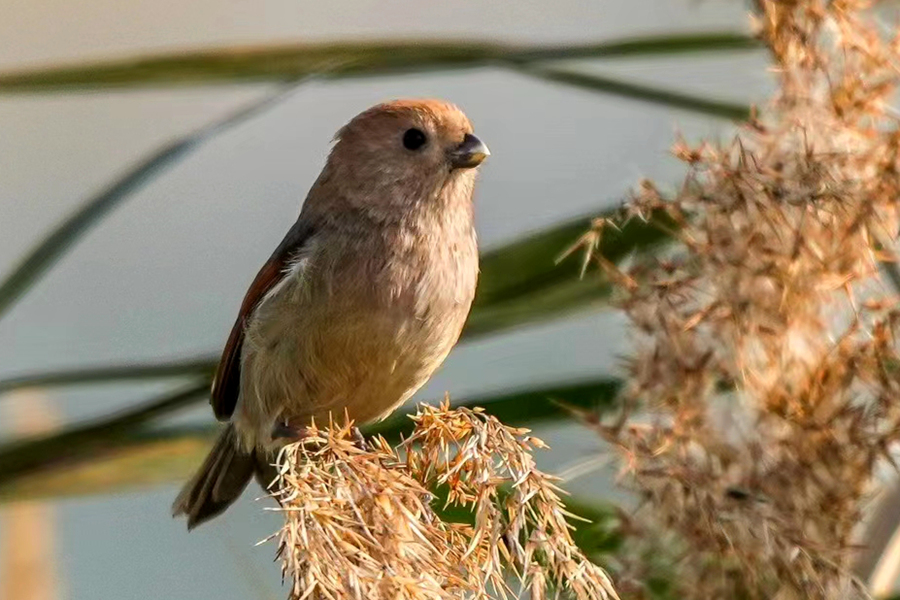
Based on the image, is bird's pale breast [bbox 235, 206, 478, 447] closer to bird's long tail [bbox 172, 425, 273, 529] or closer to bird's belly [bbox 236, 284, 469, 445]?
bird's belly [bbox 236, 284, 469, 445]

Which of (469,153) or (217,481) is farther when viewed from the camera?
(217,481)

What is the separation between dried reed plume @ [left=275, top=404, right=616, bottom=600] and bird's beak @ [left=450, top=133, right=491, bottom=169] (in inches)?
35.5

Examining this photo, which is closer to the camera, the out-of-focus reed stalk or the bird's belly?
the out-of-focus reed stalk

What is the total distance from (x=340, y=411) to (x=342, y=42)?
0.67m

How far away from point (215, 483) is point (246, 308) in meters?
0.41

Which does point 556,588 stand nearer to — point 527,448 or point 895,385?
point 527,448

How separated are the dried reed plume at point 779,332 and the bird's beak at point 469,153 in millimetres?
550

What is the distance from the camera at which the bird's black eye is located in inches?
104

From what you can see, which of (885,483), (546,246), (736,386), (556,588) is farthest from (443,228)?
(556,588)

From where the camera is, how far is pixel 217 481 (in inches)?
116

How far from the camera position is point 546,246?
7.97 ft

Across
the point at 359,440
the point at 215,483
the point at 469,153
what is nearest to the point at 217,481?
the point at 215,483

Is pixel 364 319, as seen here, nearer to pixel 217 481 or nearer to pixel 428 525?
pixel 217 481

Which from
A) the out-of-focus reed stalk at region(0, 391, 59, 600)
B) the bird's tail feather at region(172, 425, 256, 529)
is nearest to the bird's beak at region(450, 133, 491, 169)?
the bird's tail feather at region(172, 425, 256, 529)
